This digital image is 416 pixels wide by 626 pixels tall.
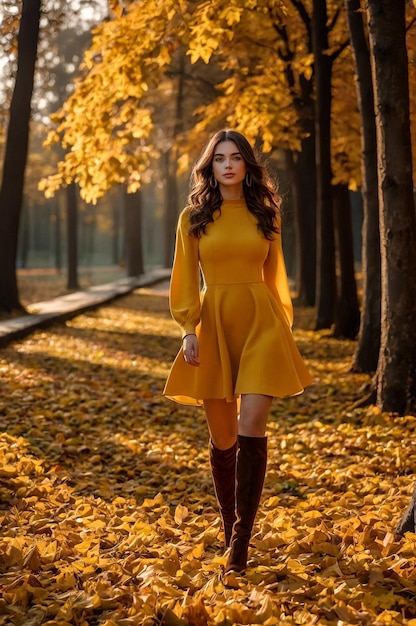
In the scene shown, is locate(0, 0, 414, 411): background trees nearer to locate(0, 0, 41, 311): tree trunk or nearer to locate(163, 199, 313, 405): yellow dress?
locate(0, 0, 41, 311): tree trunk

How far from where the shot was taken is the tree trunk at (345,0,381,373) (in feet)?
30.2

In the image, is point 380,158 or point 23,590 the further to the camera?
point 380,158

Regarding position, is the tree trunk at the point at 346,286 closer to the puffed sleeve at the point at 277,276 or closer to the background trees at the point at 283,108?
the background trees at the point at 283,108

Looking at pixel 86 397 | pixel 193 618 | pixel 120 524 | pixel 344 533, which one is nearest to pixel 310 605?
pixel 193 618

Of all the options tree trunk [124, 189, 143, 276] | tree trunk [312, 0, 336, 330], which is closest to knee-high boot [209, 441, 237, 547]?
tree trunk [312, 0, 336, 330]

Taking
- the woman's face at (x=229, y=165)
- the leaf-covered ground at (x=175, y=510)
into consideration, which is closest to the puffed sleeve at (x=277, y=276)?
the woman's face at (x=229, y=165)

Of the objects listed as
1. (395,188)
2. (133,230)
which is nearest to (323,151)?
(395,188)

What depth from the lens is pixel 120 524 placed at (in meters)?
4.91

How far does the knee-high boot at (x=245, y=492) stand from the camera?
3938 mm

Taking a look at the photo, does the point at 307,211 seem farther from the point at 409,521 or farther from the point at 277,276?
the point at 409,521

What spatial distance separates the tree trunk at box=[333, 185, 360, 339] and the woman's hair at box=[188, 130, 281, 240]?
8968 mm

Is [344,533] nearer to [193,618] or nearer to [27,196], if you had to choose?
[193,618]

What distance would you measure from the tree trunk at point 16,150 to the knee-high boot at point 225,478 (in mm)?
11855

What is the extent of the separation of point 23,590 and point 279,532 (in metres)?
1.57
